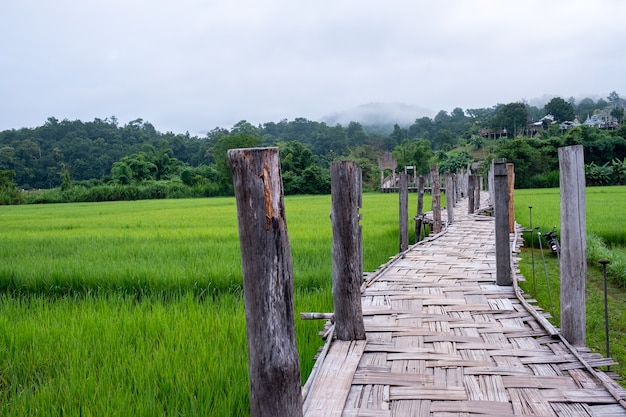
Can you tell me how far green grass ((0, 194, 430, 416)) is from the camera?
8.61 feet

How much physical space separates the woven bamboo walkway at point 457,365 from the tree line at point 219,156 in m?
30.8

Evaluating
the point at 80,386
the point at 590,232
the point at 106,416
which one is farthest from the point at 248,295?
the point at 590,232

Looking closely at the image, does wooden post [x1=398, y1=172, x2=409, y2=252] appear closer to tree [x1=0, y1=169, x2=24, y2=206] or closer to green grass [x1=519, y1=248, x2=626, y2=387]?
green grass [x1=519, y1=248, x2=626, y2=387]

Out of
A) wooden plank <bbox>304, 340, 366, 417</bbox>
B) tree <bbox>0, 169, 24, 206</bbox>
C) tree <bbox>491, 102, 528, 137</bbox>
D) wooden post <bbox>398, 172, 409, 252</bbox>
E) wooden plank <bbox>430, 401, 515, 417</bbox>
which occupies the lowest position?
wooden plank <bbox>430, 401, 515, 417</bbox>

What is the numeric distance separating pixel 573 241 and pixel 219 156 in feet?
136

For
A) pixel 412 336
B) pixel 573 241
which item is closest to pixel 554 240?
pixel 573 241

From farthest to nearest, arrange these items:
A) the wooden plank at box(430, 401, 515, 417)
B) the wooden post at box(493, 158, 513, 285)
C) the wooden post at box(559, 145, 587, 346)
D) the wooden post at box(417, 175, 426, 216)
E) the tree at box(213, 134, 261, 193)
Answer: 1. the tree at box(213, 134, 261, 193)
2. the wooden post at box(417, 175, 426, 216)
3. the wooden post at box(493, 158, 513, 285)
4. the wooden post at box(559, 145, 587, 346)
5. the wooden plank at box(430, 401, 515, 417)

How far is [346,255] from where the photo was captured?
10.6 ft

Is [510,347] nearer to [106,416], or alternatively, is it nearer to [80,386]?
[106,416]

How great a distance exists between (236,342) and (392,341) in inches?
42.2

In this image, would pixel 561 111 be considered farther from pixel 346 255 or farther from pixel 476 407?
pixel 476 407

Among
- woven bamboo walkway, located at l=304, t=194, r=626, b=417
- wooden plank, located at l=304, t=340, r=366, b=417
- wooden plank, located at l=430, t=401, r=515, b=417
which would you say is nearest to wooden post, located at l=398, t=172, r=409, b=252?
woven bamboo walkway, located at l=304, t=194, r=626, b=417

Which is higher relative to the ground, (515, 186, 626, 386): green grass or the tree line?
the tree line

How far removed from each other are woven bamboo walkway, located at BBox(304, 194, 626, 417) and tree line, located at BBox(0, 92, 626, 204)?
30.8 m
